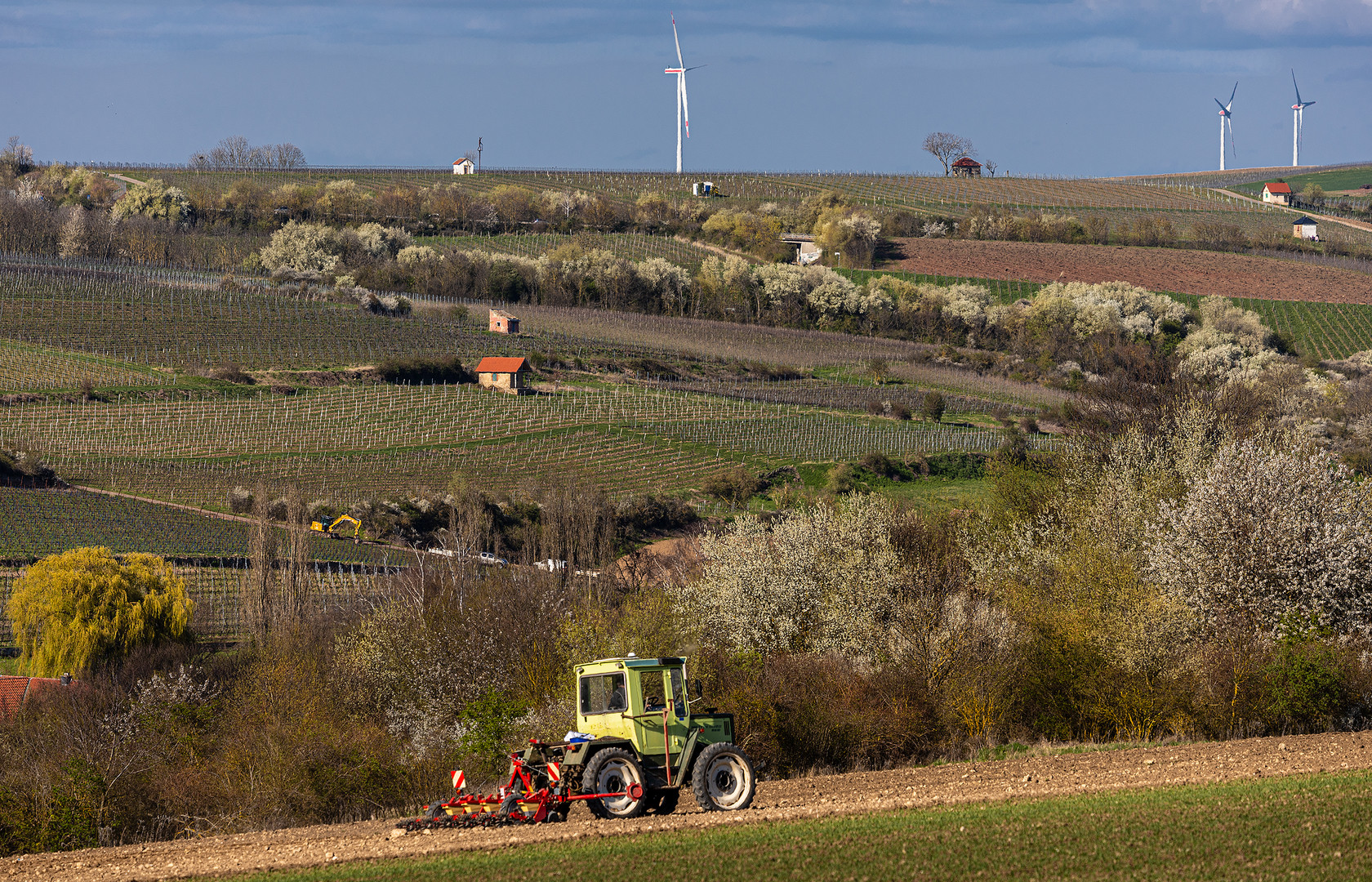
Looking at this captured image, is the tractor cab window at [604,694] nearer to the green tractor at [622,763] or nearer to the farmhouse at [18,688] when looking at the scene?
the green tractor at [622,763]

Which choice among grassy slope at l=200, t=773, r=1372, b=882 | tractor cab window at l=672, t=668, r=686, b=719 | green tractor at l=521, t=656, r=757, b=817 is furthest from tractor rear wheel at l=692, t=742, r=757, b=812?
grassy slope at l=200, t=773, r=1372, b=882

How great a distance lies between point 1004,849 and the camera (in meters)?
17.9

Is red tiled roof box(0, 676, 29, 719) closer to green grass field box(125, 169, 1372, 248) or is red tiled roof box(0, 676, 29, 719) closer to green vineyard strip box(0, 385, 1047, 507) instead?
green vineyard strip box(0, 385, 1047, 507)

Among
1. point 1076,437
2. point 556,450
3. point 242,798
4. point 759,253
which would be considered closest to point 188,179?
point 759,253

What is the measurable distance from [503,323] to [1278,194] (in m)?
123

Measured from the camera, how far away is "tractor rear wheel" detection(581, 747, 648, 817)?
2023 centimetres

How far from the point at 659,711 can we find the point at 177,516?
178 feet

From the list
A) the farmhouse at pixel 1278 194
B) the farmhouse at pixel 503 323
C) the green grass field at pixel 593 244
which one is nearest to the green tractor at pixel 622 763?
the farmhouse at pixel 503 323

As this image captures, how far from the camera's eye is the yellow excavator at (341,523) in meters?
69.0

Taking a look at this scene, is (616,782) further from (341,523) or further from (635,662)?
(341,523)

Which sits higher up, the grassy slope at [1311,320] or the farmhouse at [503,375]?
the grassy slope at [1311,320]

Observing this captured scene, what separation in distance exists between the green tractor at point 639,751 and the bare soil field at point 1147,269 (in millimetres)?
122221

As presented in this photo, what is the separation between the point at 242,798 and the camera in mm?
30797

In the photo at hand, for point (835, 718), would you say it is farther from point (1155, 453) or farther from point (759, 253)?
point (759, 253)
